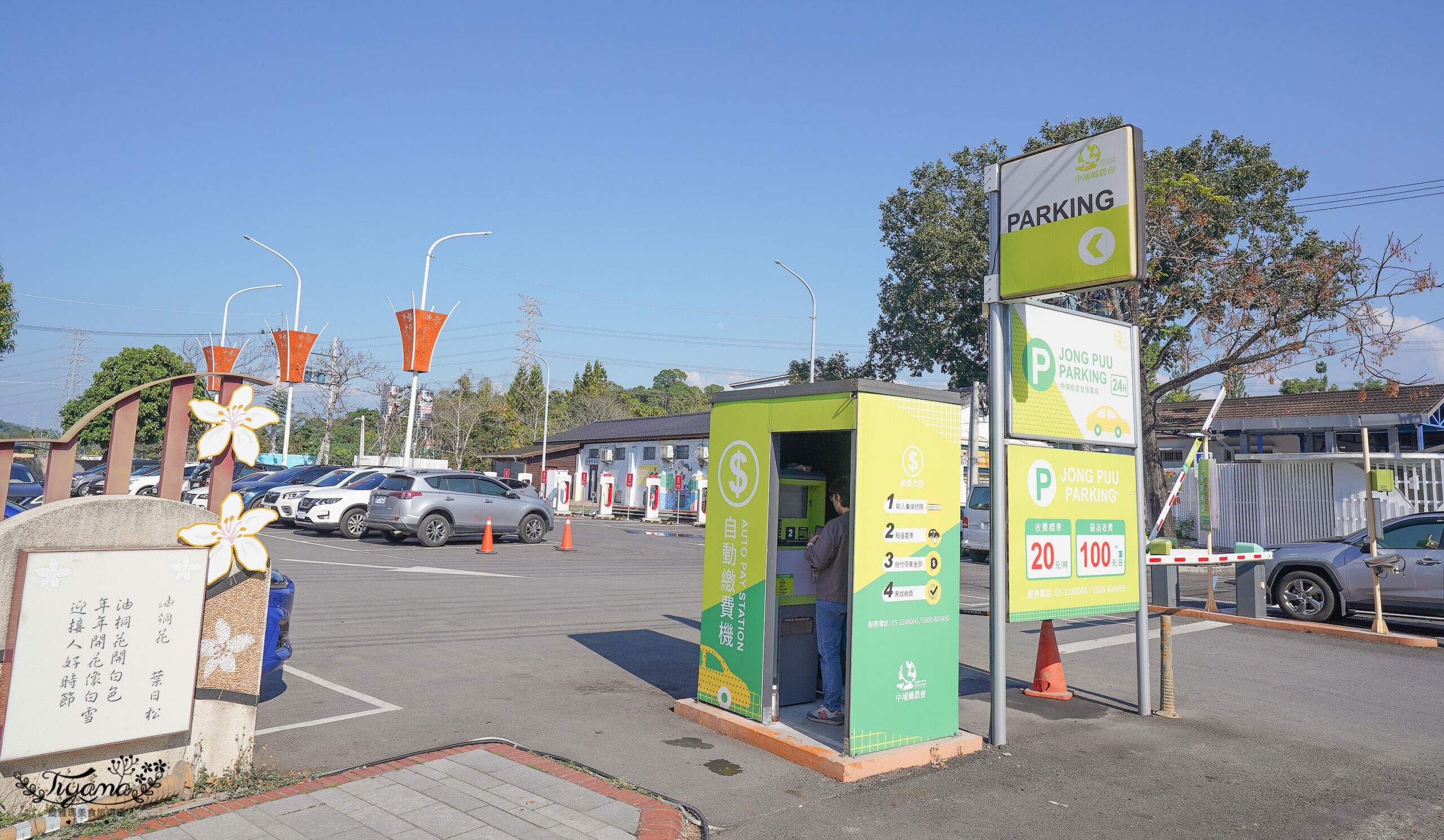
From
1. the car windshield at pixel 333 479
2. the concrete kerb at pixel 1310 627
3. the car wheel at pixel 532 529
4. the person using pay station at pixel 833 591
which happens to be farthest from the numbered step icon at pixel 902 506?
the car windshield at pixel 333 479

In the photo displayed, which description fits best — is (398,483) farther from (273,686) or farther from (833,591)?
(833,591)

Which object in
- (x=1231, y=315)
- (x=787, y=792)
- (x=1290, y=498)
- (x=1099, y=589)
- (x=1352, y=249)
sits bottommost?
(x=787, y=792)

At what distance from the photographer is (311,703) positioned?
661 centimetres

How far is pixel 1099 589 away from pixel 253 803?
5.77 metres

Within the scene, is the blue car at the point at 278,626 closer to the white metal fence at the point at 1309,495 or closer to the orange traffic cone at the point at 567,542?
the orange traffic cone at the point at 567,542

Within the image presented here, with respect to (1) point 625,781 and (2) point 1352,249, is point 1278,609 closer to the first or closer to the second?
(1) point 625,781

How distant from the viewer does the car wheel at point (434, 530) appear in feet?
63.7

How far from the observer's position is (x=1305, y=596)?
38.9ft

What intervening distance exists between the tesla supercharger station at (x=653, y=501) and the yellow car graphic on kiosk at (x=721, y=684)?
102 feet

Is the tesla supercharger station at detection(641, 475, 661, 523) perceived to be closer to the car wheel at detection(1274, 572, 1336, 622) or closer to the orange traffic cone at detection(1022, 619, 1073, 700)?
the car wheel at detection(1274, 572, 1336, 622)

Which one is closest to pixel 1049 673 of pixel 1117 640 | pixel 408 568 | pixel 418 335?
pixel 1117 640

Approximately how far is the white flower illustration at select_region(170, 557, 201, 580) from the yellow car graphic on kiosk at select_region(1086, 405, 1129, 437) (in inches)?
240

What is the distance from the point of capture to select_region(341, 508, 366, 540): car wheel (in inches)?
815

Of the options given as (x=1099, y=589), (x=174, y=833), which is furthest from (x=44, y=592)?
(x=1099, y=589)
